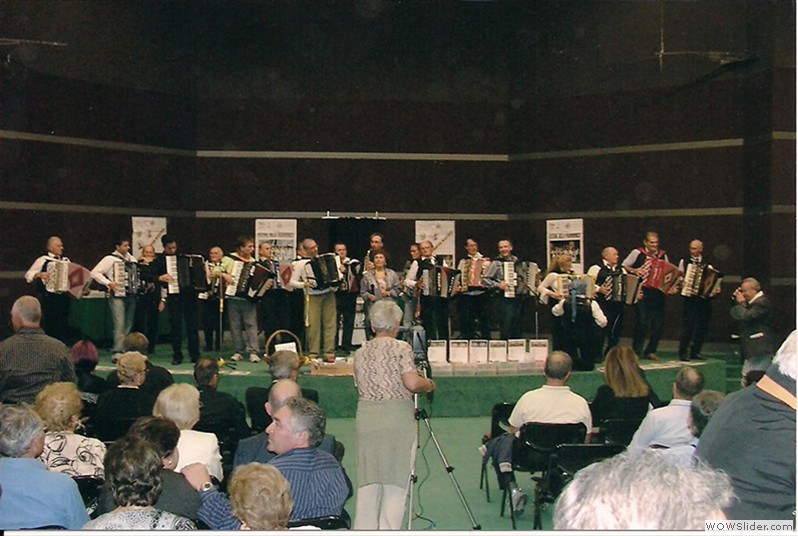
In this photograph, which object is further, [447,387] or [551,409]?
[447,387]

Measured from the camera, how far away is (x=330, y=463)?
13.4 feet

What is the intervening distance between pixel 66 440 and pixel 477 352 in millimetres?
5632

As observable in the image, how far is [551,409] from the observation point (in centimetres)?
551

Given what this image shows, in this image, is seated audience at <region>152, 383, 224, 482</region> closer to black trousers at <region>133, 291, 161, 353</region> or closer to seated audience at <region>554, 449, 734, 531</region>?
seated audience at <region>554, 449, 734, 531</region>

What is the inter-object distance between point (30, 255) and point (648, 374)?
7357 mm

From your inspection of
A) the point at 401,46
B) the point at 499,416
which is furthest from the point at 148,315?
the point at 499,416

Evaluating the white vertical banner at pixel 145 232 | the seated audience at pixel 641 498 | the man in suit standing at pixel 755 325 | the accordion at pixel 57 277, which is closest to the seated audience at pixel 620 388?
the man in suit standing at pixel 755 325

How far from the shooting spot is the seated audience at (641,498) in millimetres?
1748

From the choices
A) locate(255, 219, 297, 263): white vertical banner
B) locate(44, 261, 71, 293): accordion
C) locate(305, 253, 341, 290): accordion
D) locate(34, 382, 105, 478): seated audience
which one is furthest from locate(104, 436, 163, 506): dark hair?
locate(255, 219, 297, 263): white vertical banner

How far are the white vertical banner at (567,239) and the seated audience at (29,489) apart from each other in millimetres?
10084

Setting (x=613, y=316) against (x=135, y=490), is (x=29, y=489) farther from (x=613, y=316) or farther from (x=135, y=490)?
(x=613, y=316)

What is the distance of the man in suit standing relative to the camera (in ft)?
30.3

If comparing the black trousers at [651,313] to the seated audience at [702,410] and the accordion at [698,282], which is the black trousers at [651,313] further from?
the seated audience at [702,410]

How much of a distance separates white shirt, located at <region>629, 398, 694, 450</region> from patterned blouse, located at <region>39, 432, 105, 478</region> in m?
2.57
